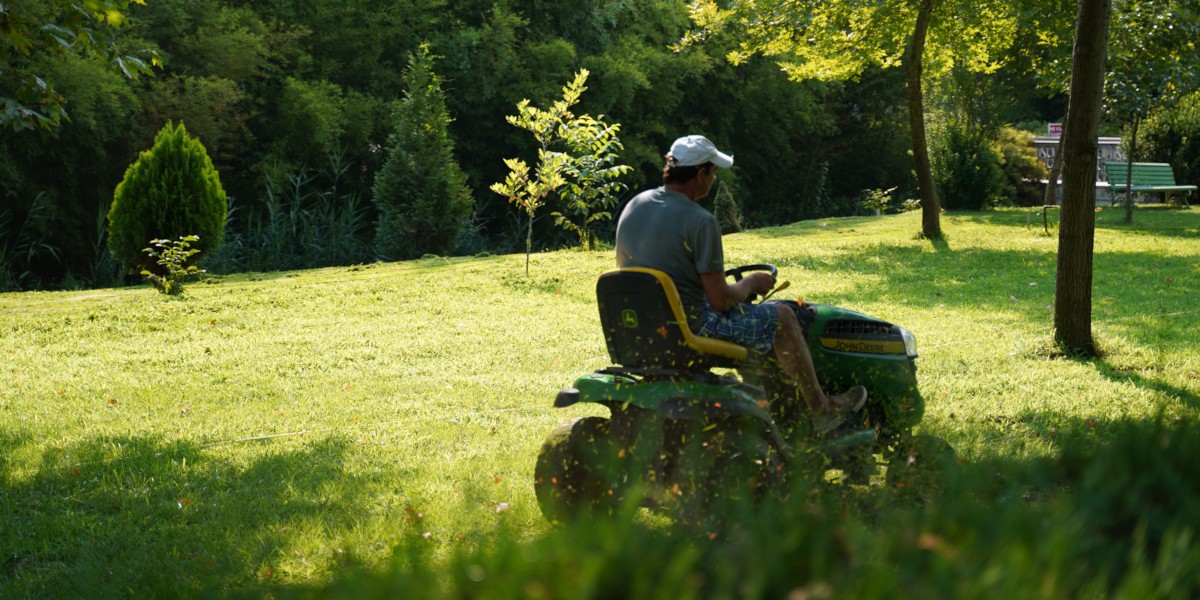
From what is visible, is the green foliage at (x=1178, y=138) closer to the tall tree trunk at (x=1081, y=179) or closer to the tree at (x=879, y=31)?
the tree at (x=879, y=31)

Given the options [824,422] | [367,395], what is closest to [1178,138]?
[367,395]

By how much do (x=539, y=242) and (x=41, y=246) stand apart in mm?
11676

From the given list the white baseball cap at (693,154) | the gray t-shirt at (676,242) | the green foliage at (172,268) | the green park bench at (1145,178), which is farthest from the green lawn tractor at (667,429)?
the green park bench at (1145,178)

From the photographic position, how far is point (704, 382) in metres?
4.73

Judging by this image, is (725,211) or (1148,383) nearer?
(1148,383)

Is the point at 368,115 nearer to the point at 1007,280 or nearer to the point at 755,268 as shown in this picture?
the point at 1007,280

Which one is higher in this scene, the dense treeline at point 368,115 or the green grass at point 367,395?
the dense treeline at point 368,115

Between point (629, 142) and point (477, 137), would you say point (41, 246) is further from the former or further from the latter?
point (629, 142)

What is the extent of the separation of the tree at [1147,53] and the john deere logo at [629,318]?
14959 millimetres

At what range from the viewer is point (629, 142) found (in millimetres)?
31750

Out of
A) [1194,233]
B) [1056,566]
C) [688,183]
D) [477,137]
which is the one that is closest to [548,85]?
[477,137]

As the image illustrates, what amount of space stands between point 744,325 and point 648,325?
1.87 feet

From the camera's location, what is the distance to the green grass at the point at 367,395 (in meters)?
4.95

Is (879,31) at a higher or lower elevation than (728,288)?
higher
